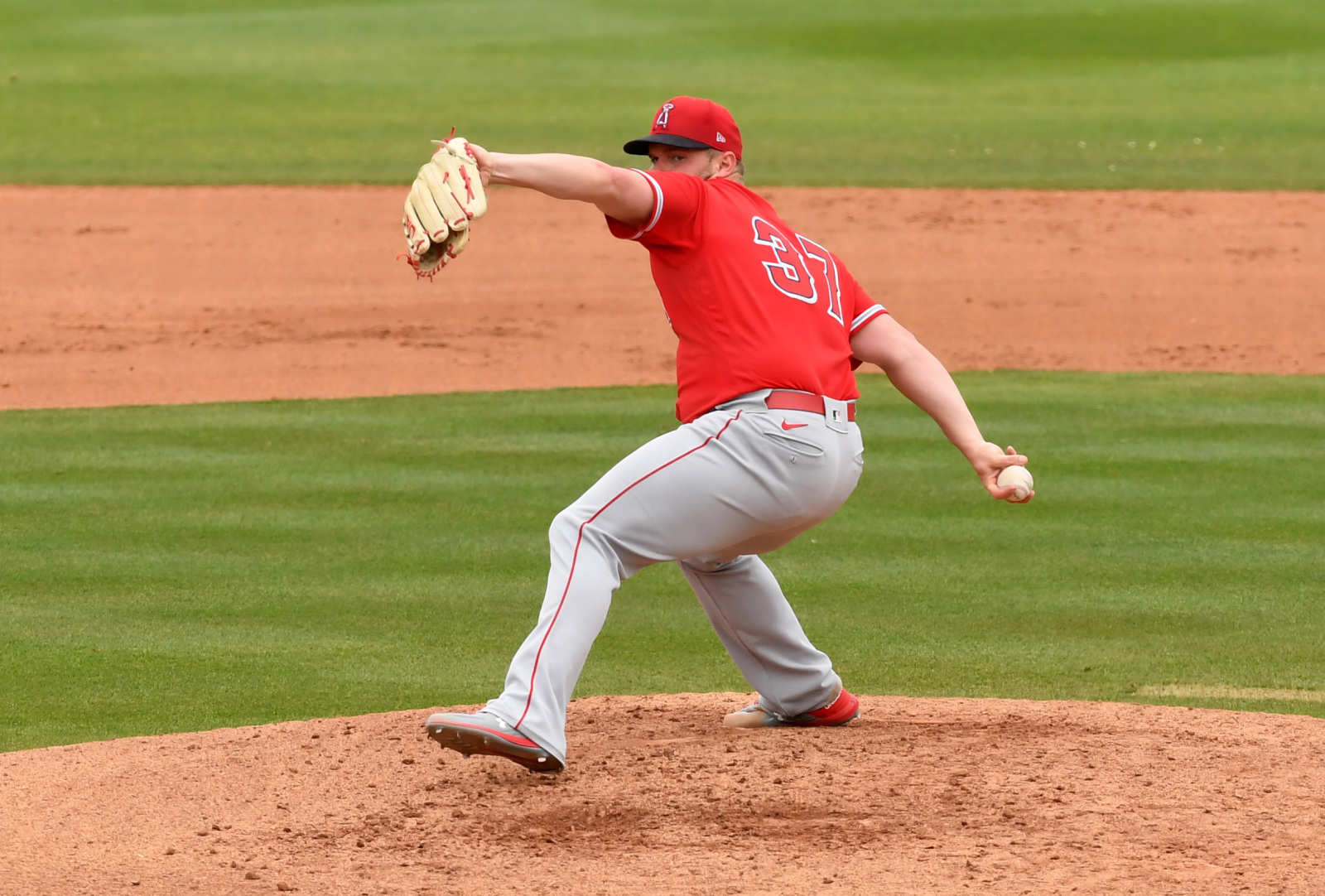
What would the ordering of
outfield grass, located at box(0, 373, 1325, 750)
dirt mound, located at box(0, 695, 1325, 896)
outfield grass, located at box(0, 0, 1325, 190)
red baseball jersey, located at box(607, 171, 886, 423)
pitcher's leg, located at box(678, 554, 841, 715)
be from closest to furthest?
dirt mound, located at box(0, 695, 1325, 896) < red baseball jersey, located at box(607, 171, 886, 423) < pitcher's leg, located at box(678, 554, 841, 715) < outfield grass, located at box(0, 373, 1325, 750) < outfield grass, located at box(0, 0, 1325, 190)

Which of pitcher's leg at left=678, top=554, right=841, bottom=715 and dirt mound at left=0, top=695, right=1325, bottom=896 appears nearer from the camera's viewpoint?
dirt mound at left=0, top=695, right=1325, bottom=896

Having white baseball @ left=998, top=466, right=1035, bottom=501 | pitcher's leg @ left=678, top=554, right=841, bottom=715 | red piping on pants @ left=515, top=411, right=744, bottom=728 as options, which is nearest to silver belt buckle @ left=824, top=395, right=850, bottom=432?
red piping on pants @ left=515, top=411, right=744, bottom=728

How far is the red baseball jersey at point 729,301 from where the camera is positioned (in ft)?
14.3

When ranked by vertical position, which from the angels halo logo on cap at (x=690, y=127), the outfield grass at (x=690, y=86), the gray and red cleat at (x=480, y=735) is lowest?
the gray and red cleat at (x=480, y=735)

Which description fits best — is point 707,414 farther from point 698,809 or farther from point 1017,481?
point 698,809

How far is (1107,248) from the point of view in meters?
16.5

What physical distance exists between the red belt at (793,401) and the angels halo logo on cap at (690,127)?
2.10 feet

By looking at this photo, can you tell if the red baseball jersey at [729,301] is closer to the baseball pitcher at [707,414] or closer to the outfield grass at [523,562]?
the baseball pitcher at [707,414]

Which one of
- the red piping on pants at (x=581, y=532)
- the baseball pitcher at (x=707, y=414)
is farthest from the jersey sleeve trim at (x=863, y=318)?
the red piping on pants at (x=581, y=532)

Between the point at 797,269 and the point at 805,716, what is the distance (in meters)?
1.25

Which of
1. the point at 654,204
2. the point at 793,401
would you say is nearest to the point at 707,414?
the point at 793,401

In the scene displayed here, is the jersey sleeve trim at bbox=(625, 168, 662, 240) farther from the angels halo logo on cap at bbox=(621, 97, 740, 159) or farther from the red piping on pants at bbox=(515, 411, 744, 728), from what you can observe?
the red piping on pants at bbox=(515, 411, 744, 728)

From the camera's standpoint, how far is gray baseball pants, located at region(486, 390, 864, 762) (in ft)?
13.9

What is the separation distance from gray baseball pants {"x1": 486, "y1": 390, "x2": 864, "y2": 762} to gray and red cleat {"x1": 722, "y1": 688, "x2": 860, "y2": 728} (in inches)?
30.2
